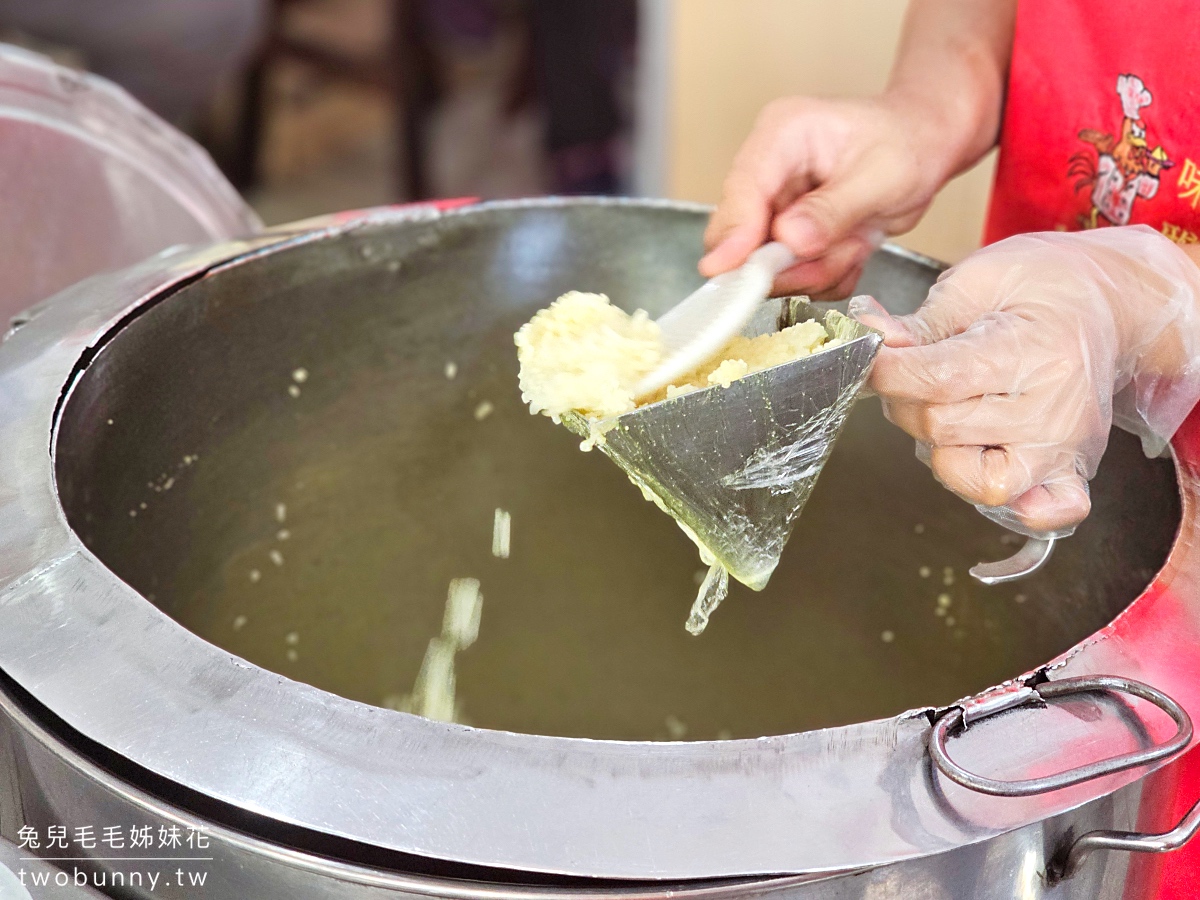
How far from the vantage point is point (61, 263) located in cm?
130

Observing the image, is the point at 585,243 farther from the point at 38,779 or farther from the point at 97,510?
the point at 38,779

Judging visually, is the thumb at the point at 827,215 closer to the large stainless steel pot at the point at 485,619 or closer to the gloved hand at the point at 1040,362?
the large stainless steel pot at the point at 485,619

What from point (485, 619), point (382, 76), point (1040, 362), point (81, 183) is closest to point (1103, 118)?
point (1040, 362)

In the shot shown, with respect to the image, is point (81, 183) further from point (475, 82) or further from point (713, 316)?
point (475, 82)

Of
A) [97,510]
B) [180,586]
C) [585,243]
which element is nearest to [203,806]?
[97,510]

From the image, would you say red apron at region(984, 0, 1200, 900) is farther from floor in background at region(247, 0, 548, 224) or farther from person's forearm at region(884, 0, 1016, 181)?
floor in background at region(247, 0, 548, 224)

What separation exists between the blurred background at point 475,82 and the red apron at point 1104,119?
26.4 inches

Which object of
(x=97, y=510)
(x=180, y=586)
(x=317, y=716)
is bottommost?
(x=180, y=586)

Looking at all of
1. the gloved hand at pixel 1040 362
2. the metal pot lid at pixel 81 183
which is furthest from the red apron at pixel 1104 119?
the metal pot lid at pixel 81 183

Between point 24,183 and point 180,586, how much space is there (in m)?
0.51

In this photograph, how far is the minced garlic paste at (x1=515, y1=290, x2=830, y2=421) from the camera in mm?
854

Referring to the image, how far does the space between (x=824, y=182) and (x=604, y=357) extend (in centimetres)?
40

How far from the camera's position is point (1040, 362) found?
83 cm

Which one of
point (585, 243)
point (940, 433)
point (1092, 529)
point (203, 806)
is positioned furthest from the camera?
point (585, 243)
